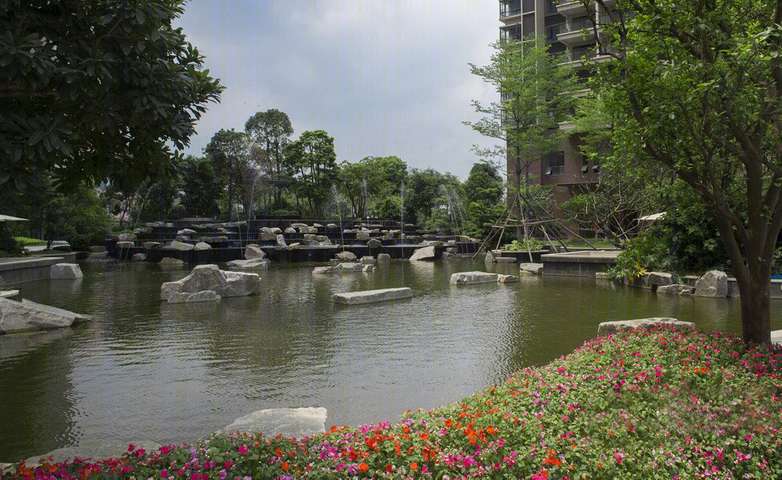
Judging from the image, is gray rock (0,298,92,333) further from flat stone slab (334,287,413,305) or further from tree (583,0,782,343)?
tree (583,0,782,343)

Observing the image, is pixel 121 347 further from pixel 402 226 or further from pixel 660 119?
pixel 402 226

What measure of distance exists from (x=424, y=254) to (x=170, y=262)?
45.8 ft

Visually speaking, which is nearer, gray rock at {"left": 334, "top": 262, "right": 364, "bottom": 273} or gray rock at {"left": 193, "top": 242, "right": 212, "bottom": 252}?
gray rock at {"left": 334, "top": 262, "right": 364, "bottom": 273}

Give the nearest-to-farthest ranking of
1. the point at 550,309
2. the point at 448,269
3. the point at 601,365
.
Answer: the point at 601,365 → the point at 550,309 → the point at 448,269

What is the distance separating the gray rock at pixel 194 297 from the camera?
45.9 ft

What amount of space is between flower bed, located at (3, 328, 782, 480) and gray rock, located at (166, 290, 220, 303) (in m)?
10.4

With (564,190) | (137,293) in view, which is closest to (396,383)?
(137,293)

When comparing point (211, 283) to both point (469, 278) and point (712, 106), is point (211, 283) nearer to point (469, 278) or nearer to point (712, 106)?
point (469, 278)

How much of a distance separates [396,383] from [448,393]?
756mm

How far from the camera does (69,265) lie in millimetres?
20156

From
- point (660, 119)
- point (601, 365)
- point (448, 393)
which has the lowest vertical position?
point (448, 393)

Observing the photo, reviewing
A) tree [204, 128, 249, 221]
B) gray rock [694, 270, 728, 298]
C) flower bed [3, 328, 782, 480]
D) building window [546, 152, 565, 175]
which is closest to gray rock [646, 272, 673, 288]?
gray rock [694, 270, 728, 298]

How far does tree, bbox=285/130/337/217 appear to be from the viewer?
4747cm

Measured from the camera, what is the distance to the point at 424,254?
31141 mm
